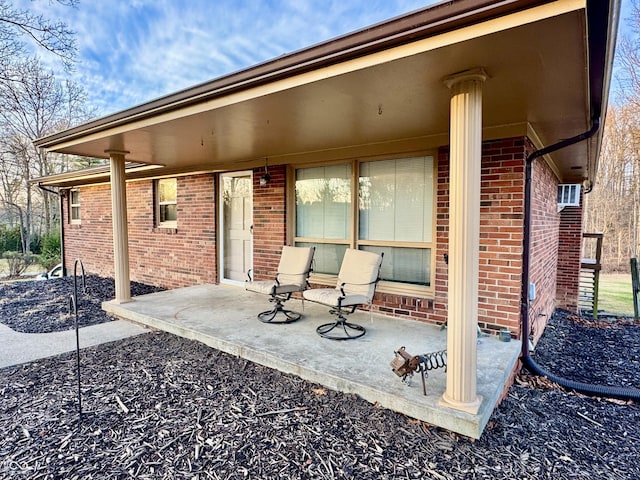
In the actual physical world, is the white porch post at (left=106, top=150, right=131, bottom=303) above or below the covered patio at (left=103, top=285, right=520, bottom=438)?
above

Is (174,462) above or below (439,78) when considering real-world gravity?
below

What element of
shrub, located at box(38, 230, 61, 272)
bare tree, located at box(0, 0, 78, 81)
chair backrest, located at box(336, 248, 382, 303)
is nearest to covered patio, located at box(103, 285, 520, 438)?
chair backrest, located at box(336, 248, 382, 303)

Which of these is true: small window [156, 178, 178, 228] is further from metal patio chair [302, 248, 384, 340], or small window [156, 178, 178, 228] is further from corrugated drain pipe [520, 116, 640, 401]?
corrugated drain pipe [520, 116, 640, 401]

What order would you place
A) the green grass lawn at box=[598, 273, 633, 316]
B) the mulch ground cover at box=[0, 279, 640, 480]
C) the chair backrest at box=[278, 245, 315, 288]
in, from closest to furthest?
the mulch ground cover at box=[0, 279, 640, 480], the chair backrest at box=[278, 245, 315, 288], the green grass lawn at box=[598, 273, 633, 316]

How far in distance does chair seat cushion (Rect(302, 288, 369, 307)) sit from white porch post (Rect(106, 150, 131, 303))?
3089 mm

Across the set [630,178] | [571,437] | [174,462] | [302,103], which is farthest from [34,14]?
[630,178]

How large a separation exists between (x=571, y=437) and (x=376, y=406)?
4.26ft

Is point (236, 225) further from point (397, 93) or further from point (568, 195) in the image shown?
point (568, 195)

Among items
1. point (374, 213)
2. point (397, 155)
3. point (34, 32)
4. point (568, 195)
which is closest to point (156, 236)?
point (34, 32)

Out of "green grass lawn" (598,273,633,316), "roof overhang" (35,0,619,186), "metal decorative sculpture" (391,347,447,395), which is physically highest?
"roof overhang" (35,0,619,186)

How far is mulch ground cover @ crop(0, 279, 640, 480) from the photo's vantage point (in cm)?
206

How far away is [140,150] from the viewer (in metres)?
5.38

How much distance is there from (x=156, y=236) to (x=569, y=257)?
9.37m

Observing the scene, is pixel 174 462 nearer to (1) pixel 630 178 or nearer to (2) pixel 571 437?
(2) pixel 571 437
